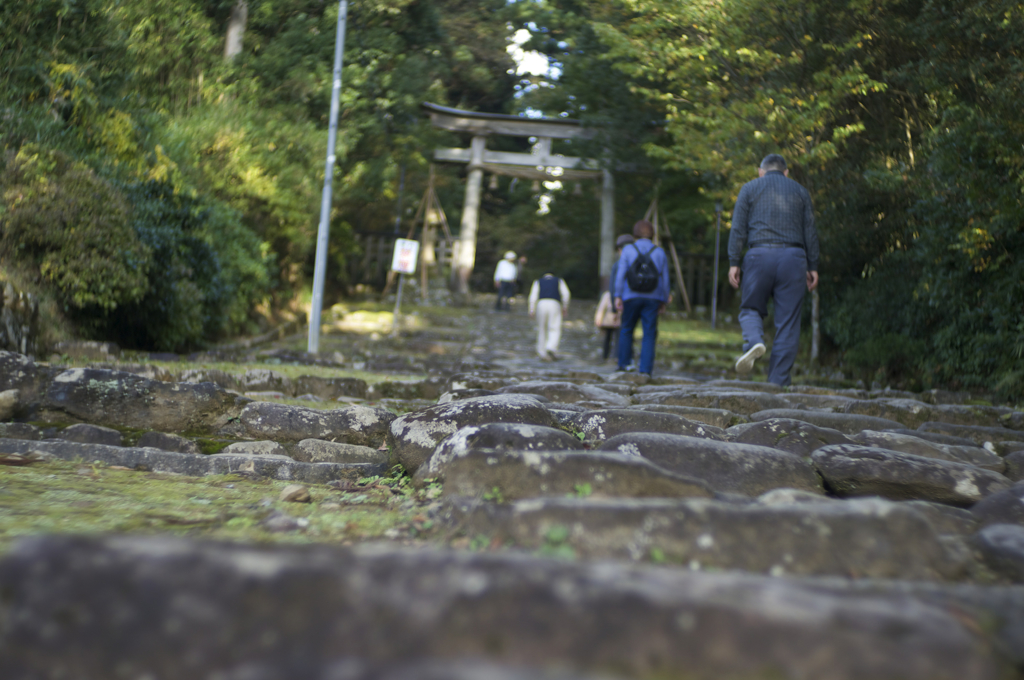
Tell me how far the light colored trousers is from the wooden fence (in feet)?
38.9

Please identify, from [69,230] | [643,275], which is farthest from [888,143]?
[69,230]

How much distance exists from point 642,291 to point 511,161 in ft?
52.6

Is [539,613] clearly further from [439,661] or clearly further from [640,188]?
[640,188]

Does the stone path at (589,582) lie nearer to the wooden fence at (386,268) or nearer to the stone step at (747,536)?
the stone step at (747,536)

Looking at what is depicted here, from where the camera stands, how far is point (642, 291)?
26.0 feet

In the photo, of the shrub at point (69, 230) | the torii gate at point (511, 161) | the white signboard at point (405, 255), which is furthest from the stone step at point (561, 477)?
the torii gate at point (511, 161)

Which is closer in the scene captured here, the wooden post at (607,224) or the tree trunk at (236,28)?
the tree trunk at (236,28)

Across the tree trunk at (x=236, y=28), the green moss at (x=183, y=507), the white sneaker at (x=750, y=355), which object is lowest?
the green moss at (x=183, y=507)

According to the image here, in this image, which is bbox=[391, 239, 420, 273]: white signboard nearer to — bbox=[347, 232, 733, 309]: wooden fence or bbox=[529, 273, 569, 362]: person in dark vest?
bbox=[529, 273, 569, 362]: person in dark vest

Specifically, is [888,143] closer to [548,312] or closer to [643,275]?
[643,275]

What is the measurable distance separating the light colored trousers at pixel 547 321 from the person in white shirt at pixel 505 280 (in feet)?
24.5

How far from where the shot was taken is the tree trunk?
1310 cm

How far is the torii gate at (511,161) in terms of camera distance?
22344 millimetres

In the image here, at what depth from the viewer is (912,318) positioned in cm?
880
